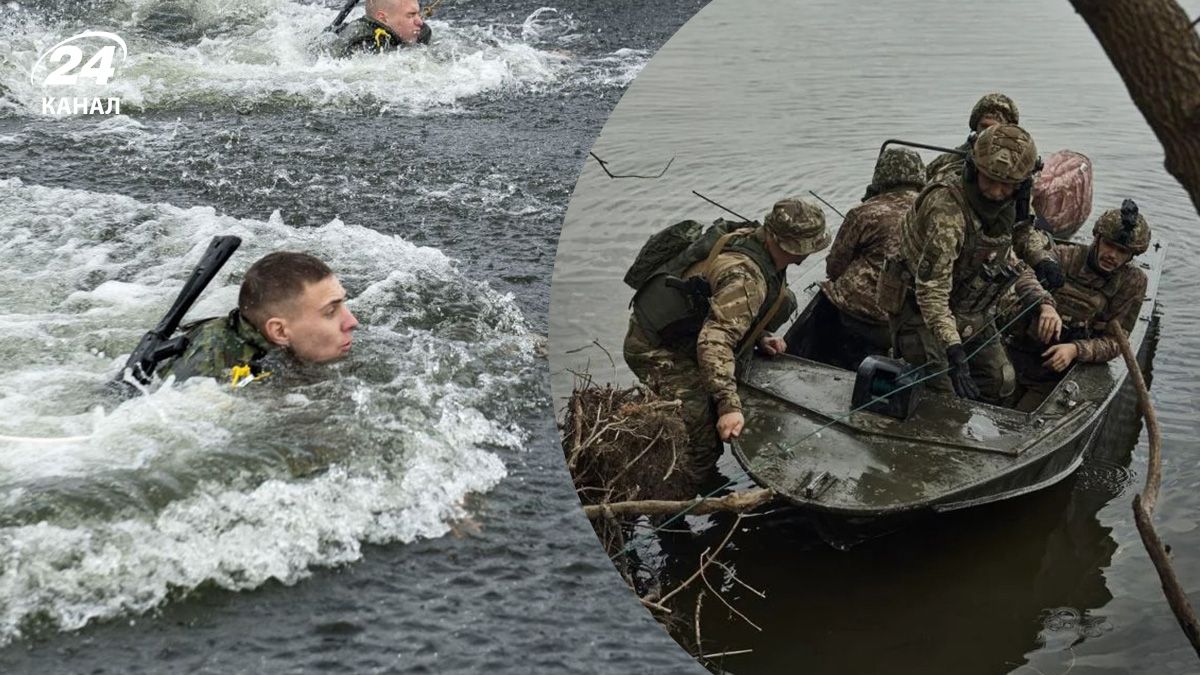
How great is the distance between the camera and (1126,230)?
7547 mm

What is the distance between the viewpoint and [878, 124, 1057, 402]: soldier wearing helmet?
6.46 meters

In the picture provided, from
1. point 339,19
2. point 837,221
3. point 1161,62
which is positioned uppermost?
point 1161,62

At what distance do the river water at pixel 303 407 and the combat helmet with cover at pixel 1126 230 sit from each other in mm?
3150

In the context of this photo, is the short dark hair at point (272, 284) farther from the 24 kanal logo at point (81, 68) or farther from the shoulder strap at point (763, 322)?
the 24 kanal logo at point (81, 68)

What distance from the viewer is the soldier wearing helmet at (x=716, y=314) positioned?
6.25 m

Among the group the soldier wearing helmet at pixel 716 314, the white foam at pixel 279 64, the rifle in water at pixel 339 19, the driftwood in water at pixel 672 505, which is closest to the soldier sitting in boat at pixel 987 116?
the soldier wearing helmet at pixel 716 314

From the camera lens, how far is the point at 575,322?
9266mm

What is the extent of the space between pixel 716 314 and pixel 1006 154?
1505 millimetres

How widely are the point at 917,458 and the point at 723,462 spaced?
1.41 metres

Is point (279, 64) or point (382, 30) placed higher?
point (382, 30)

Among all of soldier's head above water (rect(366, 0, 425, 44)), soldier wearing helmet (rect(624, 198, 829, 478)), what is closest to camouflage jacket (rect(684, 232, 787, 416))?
soldier wearing helmet (rect(624, 198, 829, 478))

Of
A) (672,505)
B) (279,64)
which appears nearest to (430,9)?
(279,64)

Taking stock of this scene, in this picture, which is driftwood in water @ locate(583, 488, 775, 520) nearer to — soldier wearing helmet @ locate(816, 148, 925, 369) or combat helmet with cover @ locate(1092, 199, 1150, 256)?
soldier wearing helmet @ locate(816, 148, 925, 369)

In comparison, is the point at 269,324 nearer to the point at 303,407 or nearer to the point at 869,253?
the point at 303,407
